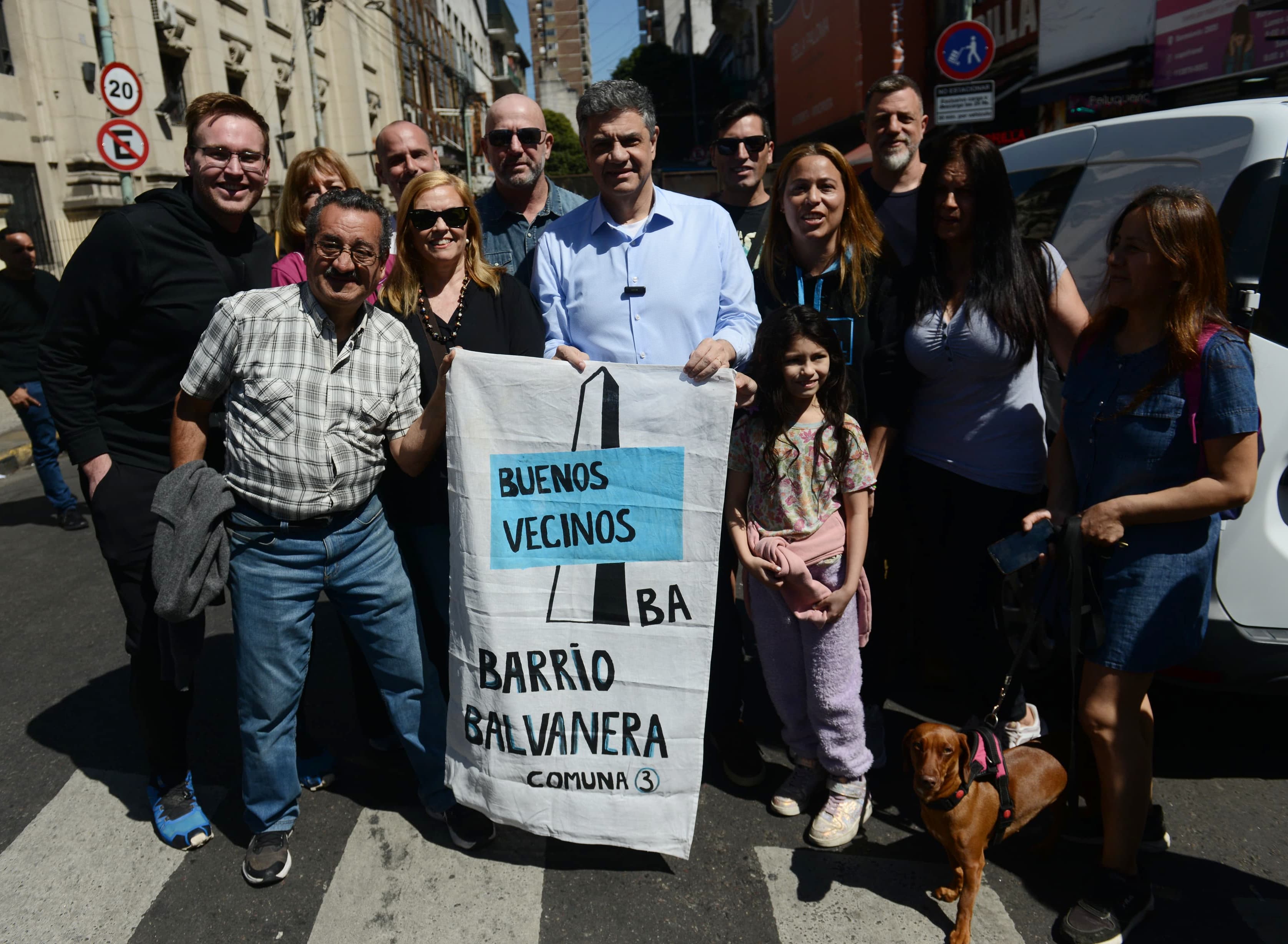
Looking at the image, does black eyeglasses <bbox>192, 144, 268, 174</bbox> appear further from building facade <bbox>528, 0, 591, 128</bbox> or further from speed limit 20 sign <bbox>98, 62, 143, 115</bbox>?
building facade <bbox>528, 0, 591, 128</bbox>

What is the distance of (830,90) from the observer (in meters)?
22.5

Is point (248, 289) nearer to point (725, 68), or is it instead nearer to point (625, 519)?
point (625, 519)

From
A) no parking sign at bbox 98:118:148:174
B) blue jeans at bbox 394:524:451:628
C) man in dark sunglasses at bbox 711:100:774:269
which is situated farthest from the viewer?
no parking sign at bbox 98:118:148:174

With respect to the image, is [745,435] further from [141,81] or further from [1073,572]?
[141,81]

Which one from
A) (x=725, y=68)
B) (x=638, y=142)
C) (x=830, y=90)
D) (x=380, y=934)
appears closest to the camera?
(x=380, y=934)

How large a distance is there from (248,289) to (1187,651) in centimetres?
289

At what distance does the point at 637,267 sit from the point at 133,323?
1.53m

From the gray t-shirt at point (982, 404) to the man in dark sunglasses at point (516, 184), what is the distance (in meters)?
1.70

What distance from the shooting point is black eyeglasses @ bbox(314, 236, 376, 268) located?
2.50 m

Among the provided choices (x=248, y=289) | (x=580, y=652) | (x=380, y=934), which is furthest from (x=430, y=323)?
(x=380, y=934)

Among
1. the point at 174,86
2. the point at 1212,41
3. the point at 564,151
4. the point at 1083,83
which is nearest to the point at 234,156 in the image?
the point at 1212,41

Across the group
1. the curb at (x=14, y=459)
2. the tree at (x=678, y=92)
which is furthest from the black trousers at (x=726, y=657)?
the tree at (x=678, y=92)

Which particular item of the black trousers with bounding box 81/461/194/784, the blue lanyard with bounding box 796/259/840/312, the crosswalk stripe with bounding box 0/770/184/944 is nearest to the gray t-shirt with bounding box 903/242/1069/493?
the blue lanyard with bounding box 796/259/840/312

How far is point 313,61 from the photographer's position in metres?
28.2
